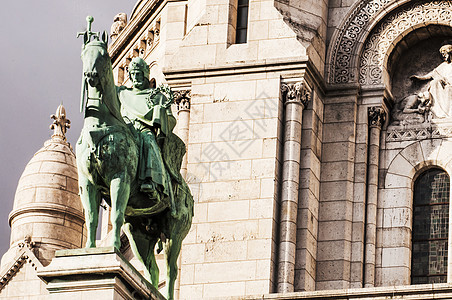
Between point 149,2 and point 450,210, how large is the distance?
910 centimetres

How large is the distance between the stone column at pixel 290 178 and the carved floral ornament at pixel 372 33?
4.91ft

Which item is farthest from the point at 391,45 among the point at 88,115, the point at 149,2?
the point at 88,115

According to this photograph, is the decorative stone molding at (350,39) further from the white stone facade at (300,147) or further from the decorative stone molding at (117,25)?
the decorative stone molding at (117,25)

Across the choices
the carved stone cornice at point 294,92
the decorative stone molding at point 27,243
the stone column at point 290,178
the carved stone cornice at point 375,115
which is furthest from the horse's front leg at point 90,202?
the decorative stone molding at point 27,243

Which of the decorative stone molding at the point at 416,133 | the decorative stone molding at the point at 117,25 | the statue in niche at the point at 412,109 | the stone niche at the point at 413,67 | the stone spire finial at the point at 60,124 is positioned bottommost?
the decorative stone molding at the point at 416,133

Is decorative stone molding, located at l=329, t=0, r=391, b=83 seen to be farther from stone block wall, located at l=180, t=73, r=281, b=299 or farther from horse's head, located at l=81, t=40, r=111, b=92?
horse's head, located at l=81, t=40, r=111, b=92

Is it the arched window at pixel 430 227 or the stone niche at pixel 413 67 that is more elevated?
the stone niche at pixel 413 67

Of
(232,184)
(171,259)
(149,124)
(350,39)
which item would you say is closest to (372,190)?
(232,184)

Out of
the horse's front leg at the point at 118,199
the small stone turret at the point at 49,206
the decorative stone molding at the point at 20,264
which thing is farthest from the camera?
the small stone turret at the point at 49,206

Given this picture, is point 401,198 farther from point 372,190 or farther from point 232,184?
point 232,184

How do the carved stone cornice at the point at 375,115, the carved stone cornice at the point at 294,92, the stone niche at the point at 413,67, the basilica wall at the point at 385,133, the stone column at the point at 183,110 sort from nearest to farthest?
the basilica wall at the point at 385,133 < the carved stone cornice at the point at 294,92 < the stone column at the point at 183,110 < the carved stone cornice at the point at 375,115 < the stone niche at the point at 413,67

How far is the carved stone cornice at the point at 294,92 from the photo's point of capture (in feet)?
125

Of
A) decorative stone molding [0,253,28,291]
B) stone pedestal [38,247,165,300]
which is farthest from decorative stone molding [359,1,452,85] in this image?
decorative stone molding [0,253,28,291]

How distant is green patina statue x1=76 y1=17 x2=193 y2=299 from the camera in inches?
1258
